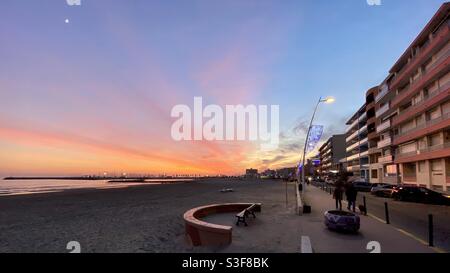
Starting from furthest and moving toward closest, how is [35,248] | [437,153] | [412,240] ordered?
1. [437,153]
2. [35,248]
3. [412,240]

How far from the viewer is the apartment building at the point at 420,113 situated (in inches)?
1422

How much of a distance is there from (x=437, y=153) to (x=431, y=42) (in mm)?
14082

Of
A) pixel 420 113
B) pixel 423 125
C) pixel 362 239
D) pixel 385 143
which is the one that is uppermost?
pixel 420 113

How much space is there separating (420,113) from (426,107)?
3550 millimetres

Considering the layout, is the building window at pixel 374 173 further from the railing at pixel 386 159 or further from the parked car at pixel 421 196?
the parked car at pixel 421 196

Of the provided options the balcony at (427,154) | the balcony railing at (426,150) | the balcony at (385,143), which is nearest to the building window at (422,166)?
the balcony at (427,154)

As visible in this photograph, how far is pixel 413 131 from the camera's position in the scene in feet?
148

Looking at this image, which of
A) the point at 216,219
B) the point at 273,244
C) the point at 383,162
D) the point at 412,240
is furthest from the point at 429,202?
the point at 383,162

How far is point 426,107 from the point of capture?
4003 cm

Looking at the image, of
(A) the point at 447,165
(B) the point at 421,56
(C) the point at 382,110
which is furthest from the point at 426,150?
(C) the point at 382,110

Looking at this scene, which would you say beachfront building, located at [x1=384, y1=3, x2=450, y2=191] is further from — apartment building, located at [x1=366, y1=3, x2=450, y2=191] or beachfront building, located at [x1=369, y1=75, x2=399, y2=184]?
beachfront building, located at [x1=369, y1=75, x2=399, y2=184]

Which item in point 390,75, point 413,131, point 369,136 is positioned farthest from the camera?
point 369,136

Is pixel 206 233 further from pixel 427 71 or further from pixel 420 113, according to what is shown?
pixel 420 113
